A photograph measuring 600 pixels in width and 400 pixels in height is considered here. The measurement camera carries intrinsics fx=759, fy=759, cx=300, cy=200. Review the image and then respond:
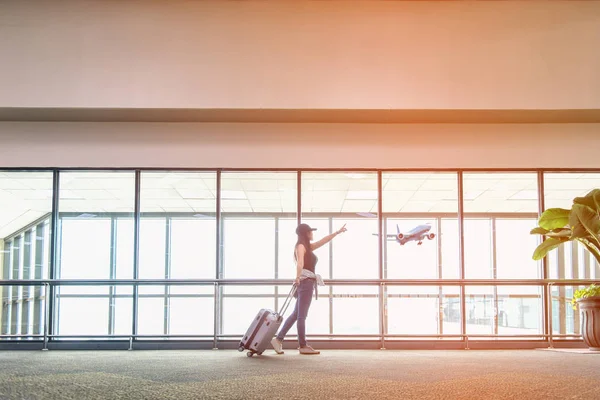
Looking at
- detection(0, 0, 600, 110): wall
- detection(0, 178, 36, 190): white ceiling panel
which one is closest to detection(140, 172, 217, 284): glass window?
detection(0, 0, 600, 110): wall

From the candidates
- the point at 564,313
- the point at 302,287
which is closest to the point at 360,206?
the point at 302,287

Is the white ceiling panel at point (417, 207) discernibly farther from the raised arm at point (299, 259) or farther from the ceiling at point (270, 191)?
the raised arm at point (299, 259)

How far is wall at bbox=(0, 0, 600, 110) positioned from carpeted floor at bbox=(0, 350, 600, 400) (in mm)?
4202

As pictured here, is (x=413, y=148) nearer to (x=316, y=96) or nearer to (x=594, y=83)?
(x=316, y=96)

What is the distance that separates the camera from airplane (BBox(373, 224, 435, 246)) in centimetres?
1191

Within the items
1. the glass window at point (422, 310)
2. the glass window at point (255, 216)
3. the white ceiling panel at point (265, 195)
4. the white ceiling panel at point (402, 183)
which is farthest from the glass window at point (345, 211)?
the glass window at point (422, 310)

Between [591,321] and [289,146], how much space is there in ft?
16.5

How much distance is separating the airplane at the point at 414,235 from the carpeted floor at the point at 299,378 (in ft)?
11.6

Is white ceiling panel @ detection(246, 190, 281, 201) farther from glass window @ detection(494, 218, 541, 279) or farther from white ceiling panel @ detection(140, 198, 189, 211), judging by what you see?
glass window @ detection(494, 218, 541, 279)

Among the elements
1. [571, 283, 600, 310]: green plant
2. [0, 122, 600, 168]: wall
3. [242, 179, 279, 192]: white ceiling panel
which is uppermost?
[0, 122, 600, 168]: wall

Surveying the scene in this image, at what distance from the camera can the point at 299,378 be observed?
6.04 m

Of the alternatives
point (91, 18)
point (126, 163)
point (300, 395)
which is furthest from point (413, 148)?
point (300, 395)

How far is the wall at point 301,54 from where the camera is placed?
11.1m

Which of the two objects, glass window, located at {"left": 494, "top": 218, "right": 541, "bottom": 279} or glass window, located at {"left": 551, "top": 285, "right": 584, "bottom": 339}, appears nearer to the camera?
glass window, located at {"left": 551, "top": 285, "right": 584, "bottom": 339}
